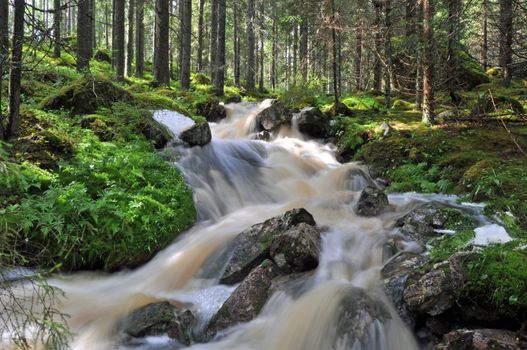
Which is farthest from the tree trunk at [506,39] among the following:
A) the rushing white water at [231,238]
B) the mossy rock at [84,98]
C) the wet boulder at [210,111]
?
the wet boulder at [210,111]

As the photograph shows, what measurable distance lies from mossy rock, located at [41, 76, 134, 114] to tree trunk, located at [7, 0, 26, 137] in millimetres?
2174

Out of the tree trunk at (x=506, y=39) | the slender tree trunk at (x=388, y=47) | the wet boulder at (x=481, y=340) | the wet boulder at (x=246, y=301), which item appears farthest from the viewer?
the slender tree trunk at (x=388, y=47)

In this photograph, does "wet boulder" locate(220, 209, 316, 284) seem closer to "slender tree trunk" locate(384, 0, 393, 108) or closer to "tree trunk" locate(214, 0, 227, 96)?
"slender tree trunk" locate(384, 0, 393, 108)

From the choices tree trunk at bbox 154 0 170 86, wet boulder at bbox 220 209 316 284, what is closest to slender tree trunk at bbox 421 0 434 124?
wet boulder at bbox 220 209 316 284

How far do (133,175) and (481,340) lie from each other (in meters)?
5.83

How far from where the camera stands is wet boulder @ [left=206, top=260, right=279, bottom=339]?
16.5 feet

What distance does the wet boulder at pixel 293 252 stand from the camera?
572 centimetres

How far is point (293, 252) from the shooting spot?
5.75 m

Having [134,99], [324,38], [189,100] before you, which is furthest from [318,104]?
[134,99]

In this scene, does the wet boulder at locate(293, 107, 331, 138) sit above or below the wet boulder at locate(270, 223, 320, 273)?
above

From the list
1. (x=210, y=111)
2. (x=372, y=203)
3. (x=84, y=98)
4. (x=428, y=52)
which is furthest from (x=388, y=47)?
(x=84, y=98)

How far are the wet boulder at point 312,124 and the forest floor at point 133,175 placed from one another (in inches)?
48.1

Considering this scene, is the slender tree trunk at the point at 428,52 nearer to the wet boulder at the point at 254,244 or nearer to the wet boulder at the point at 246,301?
the wet boulder at the point at 254,244

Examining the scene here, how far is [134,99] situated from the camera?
10.2m
